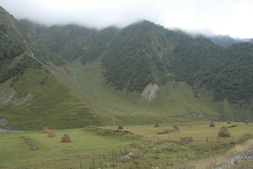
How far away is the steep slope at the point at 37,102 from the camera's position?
127 meters

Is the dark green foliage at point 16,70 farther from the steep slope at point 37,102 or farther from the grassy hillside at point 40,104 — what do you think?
the grassy hillside at point 40,104

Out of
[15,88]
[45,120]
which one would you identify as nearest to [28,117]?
[45,120]

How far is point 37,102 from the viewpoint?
152m

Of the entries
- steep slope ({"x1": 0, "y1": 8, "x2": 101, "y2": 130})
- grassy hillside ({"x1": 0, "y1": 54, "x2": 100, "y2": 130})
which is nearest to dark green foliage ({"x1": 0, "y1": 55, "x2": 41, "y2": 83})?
steep slope ({"x1": 0, "y1": 8, "x2": 101, "y2": 130})

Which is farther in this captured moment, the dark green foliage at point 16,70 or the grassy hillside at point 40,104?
the dark green foliage at point 16,70

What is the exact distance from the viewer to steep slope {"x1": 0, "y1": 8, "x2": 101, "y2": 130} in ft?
418

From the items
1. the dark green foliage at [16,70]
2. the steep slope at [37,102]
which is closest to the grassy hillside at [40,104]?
the steep slope at [37,102]

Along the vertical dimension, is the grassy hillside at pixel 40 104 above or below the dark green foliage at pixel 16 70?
below

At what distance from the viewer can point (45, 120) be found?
127 m

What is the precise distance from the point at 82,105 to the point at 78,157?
11430cm

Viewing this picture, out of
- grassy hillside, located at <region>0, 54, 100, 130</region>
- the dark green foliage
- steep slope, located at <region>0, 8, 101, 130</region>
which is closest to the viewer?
grassy hillside, located at <region>0, 54, 100, 130</region>

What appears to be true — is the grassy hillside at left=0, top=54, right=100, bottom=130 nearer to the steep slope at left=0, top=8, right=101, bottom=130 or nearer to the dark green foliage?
the steep slope at left=0, top=8, right=101, bottom=130

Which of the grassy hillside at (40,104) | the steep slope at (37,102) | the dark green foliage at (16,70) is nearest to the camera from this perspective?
the grassy hillside at (40,104)

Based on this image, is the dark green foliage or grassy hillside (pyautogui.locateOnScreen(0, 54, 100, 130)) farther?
the dark green foliage
